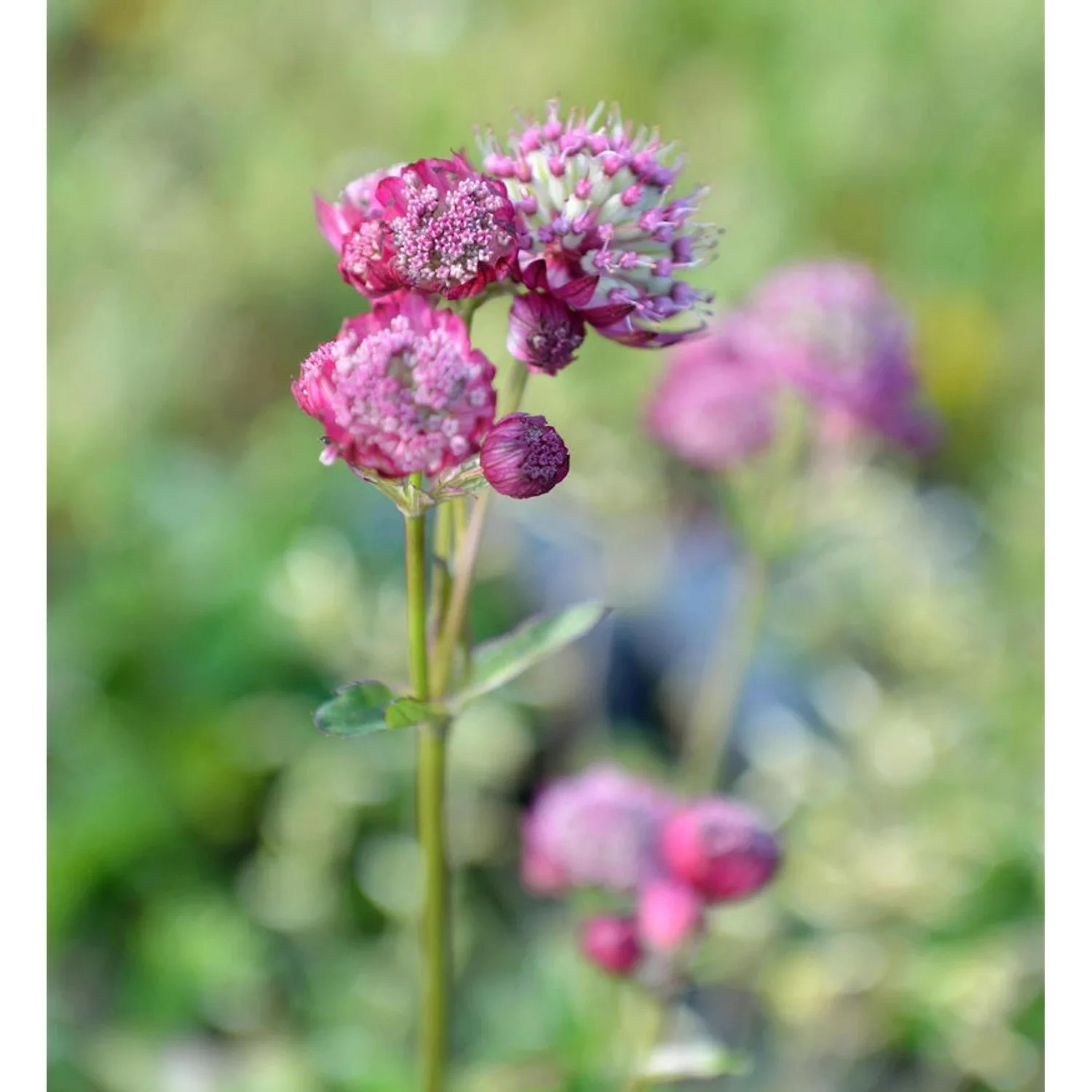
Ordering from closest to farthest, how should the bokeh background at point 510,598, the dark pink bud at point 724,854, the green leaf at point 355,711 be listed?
the green leaf at point 355,711
the dark pink bud at point 724,854
the bokeh background at point 510,598

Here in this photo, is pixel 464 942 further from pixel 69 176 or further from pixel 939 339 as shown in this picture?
pixel 69 176

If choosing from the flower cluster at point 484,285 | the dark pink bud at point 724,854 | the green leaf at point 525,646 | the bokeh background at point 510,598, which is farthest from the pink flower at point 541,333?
the bokeh background at point 510,598

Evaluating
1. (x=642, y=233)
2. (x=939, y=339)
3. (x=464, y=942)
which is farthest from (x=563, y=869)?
(x=939, y=339)

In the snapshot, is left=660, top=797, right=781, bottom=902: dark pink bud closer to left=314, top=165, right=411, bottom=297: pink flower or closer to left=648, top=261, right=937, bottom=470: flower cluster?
left=648, top=261, right=937, bottom=470: flower cluster

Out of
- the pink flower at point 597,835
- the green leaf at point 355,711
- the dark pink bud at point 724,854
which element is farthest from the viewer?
the pink flower at point 597,835

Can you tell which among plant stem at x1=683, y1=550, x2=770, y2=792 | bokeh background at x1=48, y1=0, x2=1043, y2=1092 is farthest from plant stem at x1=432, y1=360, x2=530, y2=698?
bokeh background at x1=48, y1=0, x2=1043, y2=1092

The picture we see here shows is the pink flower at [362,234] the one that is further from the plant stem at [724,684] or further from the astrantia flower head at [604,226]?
the plant stem at [724,684]

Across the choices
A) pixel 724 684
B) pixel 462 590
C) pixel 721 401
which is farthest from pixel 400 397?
pixel 724 684
